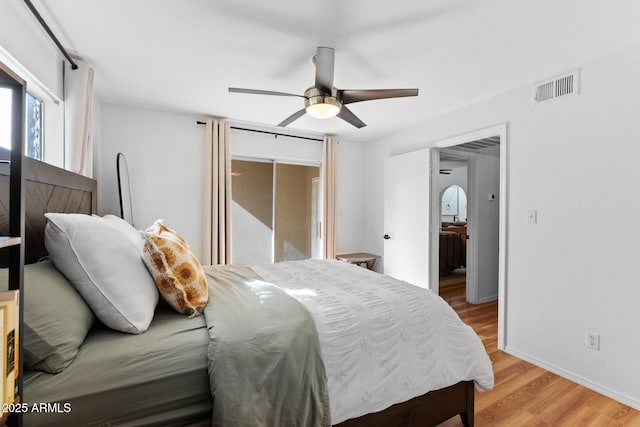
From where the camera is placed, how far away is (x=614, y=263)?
2.07 meters

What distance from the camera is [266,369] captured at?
1.14 metres

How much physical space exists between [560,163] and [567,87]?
60 centimetres

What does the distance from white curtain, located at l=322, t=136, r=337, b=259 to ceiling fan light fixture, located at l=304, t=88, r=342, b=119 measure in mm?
2176

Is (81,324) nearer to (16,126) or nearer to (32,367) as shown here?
(32,367)

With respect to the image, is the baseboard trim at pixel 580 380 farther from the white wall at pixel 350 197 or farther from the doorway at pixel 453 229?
the white wall at pixel 350 197

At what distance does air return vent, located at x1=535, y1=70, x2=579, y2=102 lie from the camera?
2285 millimetres

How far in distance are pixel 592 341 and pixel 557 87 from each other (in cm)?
199

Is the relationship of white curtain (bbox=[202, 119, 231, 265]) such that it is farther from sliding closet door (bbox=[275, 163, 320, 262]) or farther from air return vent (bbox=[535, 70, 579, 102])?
air return vent (bbox=[535, 70, 579, 102])

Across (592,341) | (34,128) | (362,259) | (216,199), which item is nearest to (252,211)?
(216,199)

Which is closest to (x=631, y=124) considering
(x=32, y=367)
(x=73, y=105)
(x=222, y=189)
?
(x=32, y=367)

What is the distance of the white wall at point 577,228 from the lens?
2.02 metres

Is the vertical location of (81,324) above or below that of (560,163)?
below

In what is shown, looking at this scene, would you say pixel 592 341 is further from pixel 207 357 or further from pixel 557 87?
pixel 207 357

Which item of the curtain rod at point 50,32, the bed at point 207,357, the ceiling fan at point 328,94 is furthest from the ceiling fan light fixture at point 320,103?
the curtain rod at point 50,32
